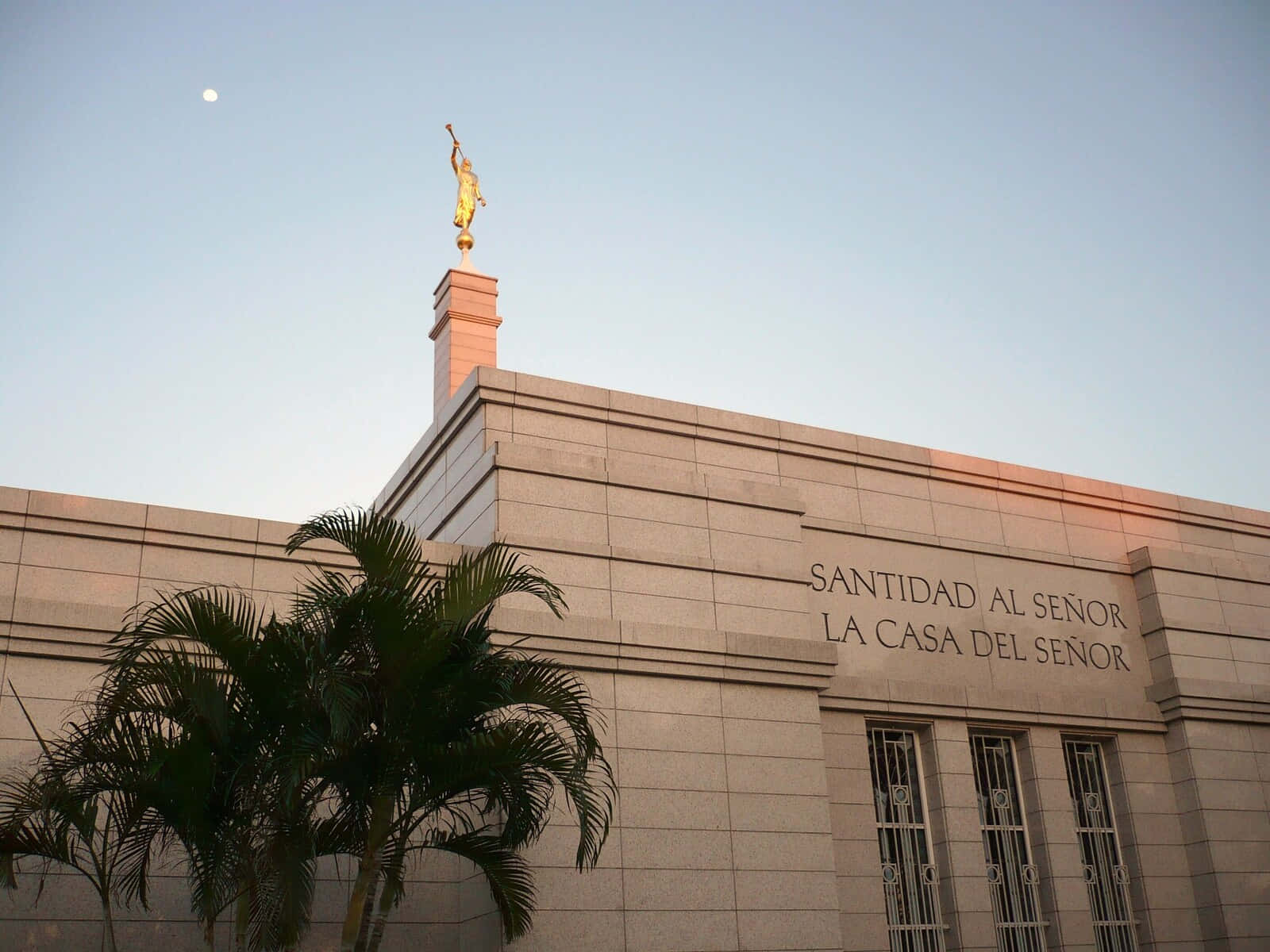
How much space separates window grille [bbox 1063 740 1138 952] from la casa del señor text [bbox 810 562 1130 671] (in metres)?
1.31

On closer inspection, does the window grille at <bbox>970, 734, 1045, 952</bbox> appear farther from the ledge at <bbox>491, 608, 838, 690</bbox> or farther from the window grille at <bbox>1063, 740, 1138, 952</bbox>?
the ledge at <bbox>491, 608, 838, 690</bbox>

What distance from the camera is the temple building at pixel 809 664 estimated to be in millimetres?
13711

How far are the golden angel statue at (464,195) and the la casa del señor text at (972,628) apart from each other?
8112 millimetres

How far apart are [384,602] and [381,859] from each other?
2054 mm

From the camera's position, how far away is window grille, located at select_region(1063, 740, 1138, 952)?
17391mm

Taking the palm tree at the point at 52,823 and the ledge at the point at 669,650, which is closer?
the palm tree at the point at 52,823

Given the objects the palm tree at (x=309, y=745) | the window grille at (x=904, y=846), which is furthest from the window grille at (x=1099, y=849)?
the palm tree at (x=309, y=745)

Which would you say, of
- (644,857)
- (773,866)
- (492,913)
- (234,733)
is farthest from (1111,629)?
(234,733)

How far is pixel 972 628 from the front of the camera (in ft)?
59.5

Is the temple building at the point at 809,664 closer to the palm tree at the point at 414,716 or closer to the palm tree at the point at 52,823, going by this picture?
the palm tree at the point at 52,823

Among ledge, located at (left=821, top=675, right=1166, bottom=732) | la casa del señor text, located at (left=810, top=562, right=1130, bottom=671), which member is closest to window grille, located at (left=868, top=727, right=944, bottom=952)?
ledge, located at (left=821, top=675, right=1166, bottom=732)

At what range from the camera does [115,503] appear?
13961mm

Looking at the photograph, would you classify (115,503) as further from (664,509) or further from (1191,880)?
(1191,880)

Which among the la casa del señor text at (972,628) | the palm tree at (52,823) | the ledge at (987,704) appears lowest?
the palm tree at (52,823)
